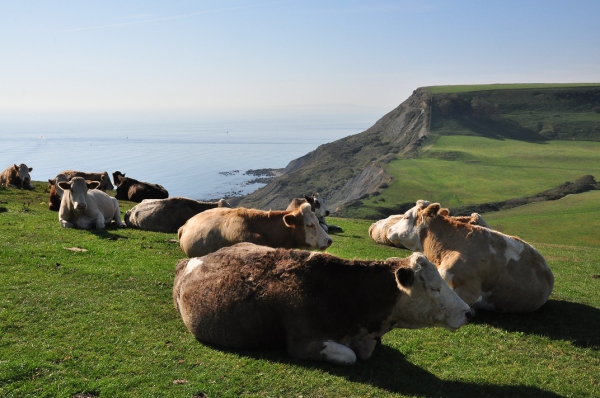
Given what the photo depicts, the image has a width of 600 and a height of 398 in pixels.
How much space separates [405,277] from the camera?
767cm

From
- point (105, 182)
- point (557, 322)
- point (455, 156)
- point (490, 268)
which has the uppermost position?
point (490, 268)

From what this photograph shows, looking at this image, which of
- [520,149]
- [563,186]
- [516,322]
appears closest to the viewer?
[516,322]

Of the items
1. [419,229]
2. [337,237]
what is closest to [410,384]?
[419,229]

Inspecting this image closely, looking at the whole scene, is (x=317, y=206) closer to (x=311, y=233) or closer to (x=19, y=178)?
(x=311, y=233)

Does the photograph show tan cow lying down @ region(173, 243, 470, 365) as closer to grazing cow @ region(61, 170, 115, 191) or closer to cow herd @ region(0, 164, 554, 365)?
cow herd @ region(0, 164, 554, 365)

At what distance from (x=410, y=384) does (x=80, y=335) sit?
491 cm

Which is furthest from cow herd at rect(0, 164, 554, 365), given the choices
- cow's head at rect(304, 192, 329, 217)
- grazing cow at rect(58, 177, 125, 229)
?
cow's head at rect(304, 192, 329, 217)

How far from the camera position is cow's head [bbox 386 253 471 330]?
772cm

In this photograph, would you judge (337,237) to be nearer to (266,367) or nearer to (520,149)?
(266,367)

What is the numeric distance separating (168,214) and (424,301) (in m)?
13.4

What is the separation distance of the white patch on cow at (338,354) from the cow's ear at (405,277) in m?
1.25

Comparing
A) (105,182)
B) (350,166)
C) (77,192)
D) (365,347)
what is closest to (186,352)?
(365,347)

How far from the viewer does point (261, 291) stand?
787 centimetres

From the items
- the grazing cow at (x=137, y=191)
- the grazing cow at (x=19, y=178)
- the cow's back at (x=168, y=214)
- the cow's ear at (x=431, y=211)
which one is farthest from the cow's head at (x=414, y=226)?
the grazing cow at (x=19, y=178)
